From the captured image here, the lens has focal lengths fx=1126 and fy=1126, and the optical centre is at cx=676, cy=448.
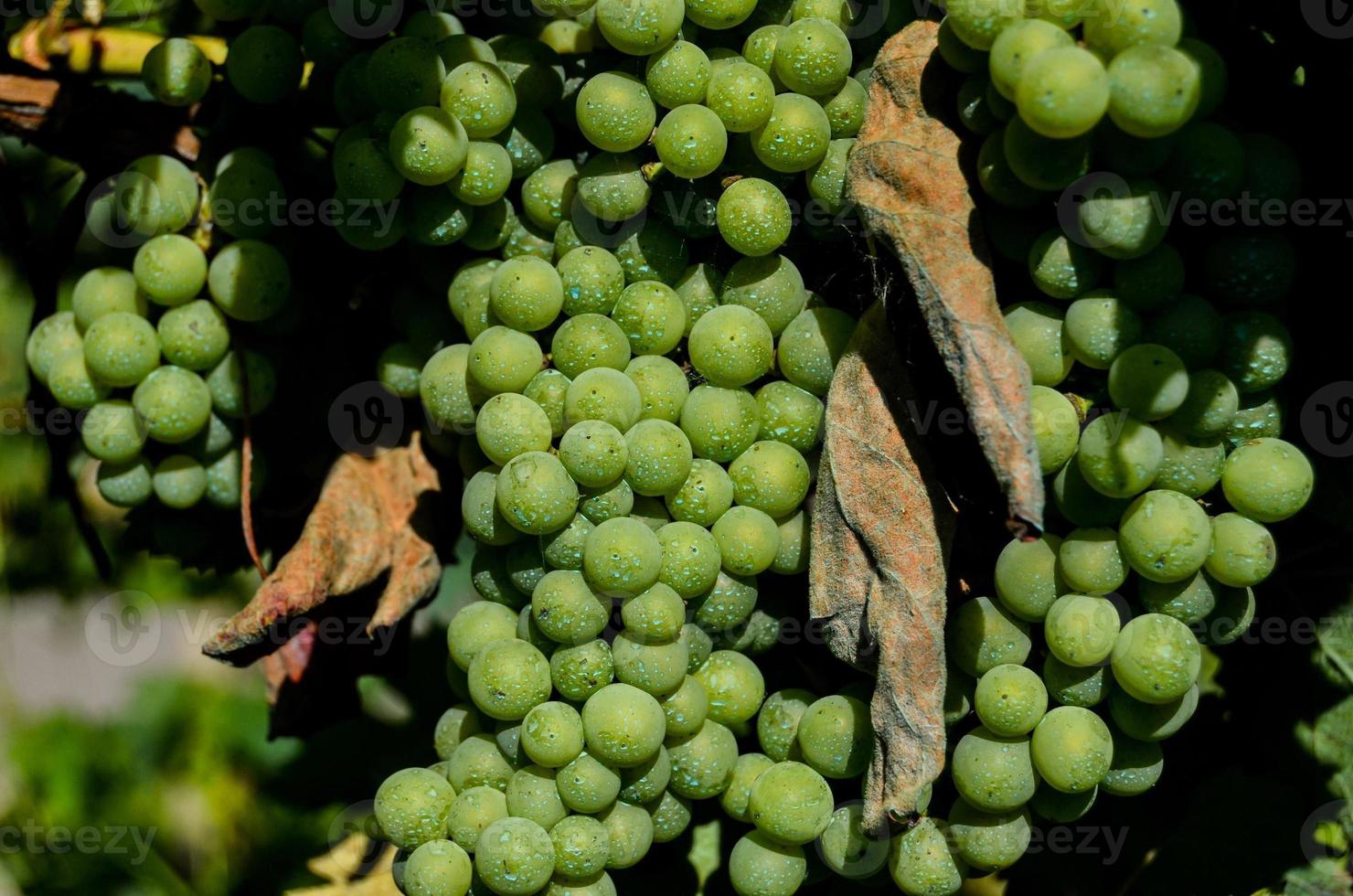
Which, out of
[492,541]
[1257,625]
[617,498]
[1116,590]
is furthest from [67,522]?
[1257,625]

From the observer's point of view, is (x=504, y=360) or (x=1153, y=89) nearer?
(x=1153, y=89)

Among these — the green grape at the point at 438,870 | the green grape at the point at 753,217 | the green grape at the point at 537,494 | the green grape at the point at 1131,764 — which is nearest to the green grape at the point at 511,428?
the green grape at the point at 537,494

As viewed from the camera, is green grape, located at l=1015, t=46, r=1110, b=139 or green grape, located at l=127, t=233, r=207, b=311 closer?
green grape, located at l=1015, t=46, r=1110, b=139

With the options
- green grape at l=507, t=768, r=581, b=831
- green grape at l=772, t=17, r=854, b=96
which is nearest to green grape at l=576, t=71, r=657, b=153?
green grape at l=772, t=17, r=854, b=96

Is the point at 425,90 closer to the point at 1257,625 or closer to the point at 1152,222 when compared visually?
the point at 1152,222

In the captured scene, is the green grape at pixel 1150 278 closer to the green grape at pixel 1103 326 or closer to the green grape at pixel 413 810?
the green grape at pixel 1103 326

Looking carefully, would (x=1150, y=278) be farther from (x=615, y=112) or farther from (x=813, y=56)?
(x=615, y=112)

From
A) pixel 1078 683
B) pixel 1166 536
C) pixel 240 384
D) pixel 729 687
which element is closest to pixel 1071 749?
pixel 1078 683

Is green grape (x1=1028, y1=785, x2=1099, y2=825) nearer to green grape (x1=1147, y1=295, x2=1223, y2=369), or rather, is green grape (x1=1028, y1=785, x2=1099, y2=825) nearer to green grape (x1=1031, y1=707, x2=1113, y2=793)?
green grape (x1=1031, y1=707, x2=1113, y2=793)
